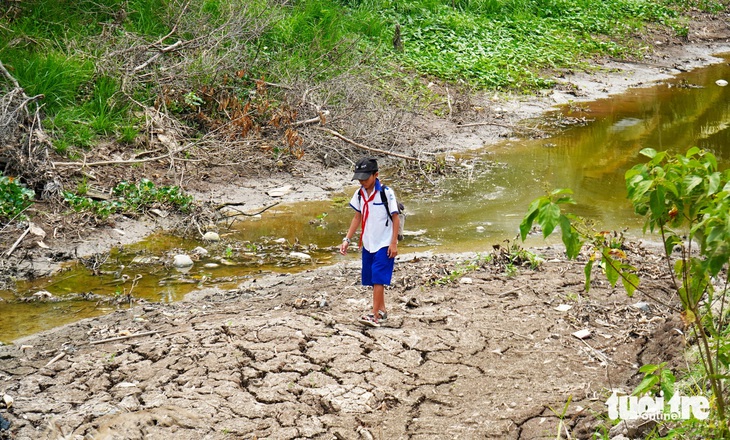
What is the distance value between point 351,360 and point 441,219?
13.6 ft

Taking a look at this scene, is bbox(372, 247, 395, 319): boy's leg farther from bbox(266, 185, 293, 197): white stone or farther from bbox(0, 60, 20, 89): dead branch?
bbox(0, 60, 20, 89): dead branch

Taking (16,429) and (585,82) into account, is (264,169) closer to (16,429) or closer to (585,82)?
(16,429)

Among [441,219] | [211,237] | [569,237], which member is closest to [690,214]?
[569,237]

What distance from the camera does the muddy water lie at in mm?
7031

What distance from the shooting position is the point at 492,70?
1541cm

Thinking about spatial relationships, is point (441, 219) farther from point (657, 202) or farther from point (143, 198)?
point (657, 202)

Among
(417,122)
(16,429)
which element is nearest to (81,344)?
(16,429)

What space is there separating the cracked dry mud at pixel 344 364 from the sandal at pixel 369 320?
79mm

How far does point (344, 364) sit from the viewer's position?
5.14 m

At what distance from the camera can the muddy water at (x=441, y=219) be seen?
23.1 feet

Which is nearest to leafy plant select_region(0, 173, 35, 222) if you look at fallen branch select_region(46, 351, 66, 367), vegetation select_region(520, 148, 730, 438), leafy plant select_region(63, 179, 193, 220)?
leafy plant select_region(63, 179, 193, 220)

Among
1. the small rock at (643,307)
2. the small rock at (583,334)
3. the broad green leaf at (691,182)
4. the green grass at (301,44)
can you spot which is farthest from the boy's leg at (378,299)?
the green grass at (301,44)

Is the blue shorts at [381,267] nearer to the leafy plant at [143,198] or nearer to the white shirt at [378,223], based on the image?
the white shirt at [378,223]

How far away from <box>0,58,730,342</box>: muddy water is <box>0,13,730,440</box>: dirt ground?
21.0 inches
